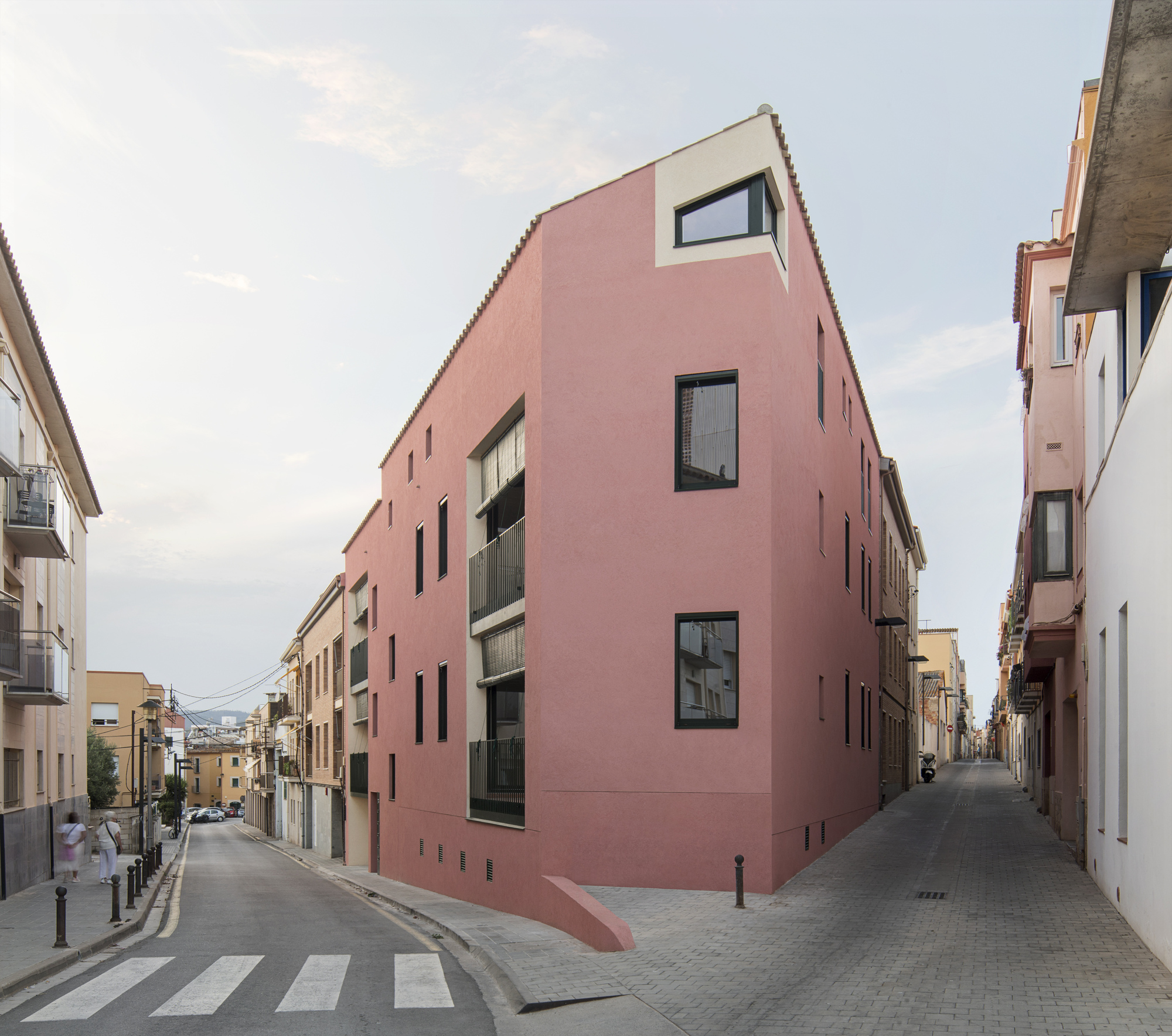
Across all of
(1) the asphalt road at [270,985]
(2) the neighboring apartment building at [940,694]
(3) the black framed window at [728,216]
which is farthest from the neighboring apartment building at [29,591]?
(2) the neighboring apartment building at [940,694]

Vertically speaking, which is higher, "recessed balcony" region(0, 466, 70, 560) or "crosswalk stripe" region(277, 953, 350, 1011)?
"recessed balcony" region(0, 466, 70, 560)

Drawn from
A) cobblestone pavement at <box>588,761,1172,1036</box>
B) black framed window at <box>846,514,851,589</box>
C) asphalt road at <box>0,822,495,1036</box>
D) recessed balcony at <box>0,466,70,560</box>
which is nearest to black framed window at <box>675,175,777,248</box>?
cobblestone pavement at <box>588,761,1172,1036</box>

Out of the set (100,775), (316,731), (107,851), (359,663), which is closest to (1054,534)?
(107,851)

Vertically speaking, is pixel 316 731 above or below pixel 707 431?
below

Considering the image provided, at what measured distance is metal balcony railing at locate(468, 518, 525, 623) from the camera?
18.1m

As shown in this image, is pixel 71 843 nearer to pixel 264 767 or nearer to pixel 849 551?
pixel 849 551

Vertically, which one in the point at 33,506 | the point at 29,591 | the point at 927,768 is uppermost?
the point at 33,506

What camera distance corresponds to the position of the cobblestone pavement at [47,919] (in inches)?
516

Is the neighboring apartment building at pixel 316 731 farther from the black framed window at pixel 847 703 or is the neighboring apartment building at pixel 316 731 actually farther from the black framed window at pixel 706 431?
the black framed window at pixel 706 431

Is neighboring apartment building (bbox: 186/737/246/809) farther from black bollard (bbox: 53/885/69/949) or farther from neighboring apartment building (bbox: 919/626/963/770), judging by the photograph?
black bollard (bbox: 53/885/69/949)

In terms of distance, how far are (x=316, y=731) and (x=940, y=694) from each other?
42.9 m

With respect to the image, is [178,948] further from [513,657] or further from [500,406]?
[500,406]

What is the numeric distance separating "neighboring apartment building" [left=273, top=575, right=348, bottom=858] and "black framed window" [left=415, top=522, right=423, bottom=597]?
14.0m

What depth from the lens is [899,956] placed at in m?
10.7
